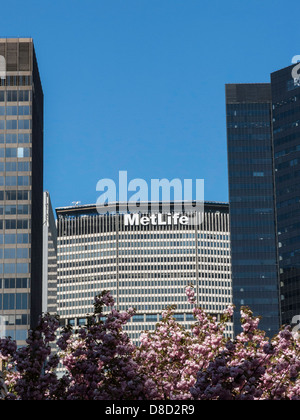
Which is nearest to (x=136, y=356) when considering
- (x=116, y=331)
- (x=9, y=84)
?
(x=116, y=331)

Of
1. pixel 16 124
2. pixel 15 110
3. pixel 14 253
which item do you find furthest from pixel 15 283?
pixel 15 110

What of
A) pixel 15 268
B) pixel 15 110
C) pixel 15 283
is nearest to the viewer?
pixel 15 283

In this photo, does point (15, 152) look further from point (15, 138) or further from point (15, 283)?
point (15, 283)

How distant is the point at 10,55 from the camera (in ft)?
453

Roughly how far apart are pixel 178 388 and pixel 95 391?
3.18 m

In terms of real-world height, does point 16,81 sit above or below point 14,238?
above

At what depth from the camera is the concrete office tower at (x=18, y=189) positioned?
13125cm

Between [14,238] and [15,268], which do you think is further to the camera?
[14,238]

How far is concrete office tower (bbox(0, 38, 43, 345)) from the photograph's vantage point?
13125 centimetres

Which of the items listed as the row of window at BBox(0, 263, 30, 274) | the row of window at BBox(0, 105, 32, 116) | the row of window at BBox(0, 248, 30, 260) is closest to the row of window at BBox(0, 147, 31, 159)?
the row of window at BBox(0, 105, 32, 116)

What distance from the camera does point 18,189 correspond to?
5335 inches

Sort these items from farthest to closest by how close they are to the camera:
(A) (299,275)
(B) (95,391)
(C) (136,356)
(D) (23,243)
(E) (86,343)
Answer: (A) (299,275) < (D) (23,243) < (C) (136,356) < (E) (86,343) < (B) (95,391)

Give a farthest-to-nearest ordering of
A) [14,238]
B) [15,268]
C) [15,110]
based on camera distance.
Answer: [15,110] → [14,238] → [15,268]
